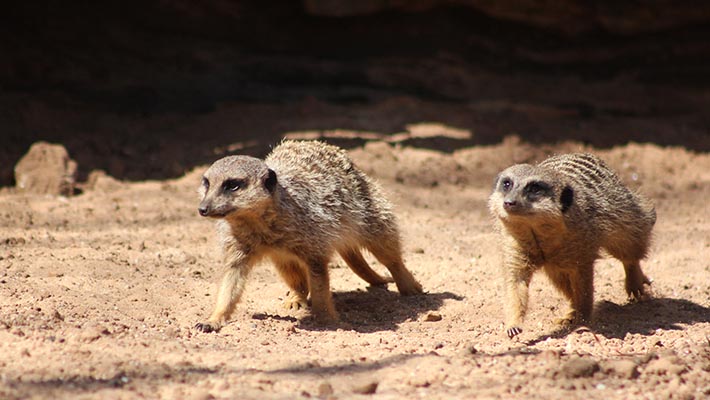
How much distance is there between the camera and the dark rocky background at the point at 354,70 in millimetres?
8883

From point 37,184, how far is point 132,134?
1515 millimetres

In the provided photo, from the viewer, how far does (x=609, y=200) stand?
504cm

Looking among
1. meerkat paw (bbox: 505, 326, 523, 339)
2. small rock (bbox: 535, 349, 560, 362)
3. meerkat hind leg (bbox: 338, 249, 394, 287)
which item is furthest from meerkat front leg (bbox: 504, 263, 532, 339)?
meerkat hind leg (bbox: 338, 249, 394, 287)

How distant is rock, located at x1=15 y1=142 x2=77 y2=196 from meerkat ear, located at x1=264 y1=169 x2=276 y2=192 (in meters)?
3.08

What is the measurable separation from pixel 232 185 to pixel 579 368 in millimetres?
2000

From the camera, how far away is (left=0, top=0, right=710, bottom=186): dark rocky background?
888cm

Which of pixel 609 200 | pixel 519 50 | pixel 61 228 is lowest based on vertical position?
pixel 61 228

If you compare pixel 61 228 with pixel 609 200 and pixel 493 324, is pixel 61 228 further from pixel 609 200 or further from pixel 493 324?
pixel 609 200

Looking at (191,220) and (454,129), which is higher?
(454,129)

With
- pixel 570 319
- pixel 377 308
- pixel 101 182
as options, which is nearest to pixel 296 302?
pixel 377 308

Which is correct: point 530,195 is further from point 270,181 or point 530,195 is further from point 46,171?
point 46,171

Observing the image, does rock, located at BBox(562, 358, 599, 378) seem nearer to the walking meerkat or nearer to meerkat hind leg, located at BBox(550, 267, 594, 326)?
meerkat hind leg, located at BBox(550, 267, 594, 326)

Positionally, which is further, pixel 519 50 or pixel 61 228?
pixel 519 50

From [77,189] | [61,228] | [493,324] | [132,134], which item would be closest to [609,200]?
[493,324]
